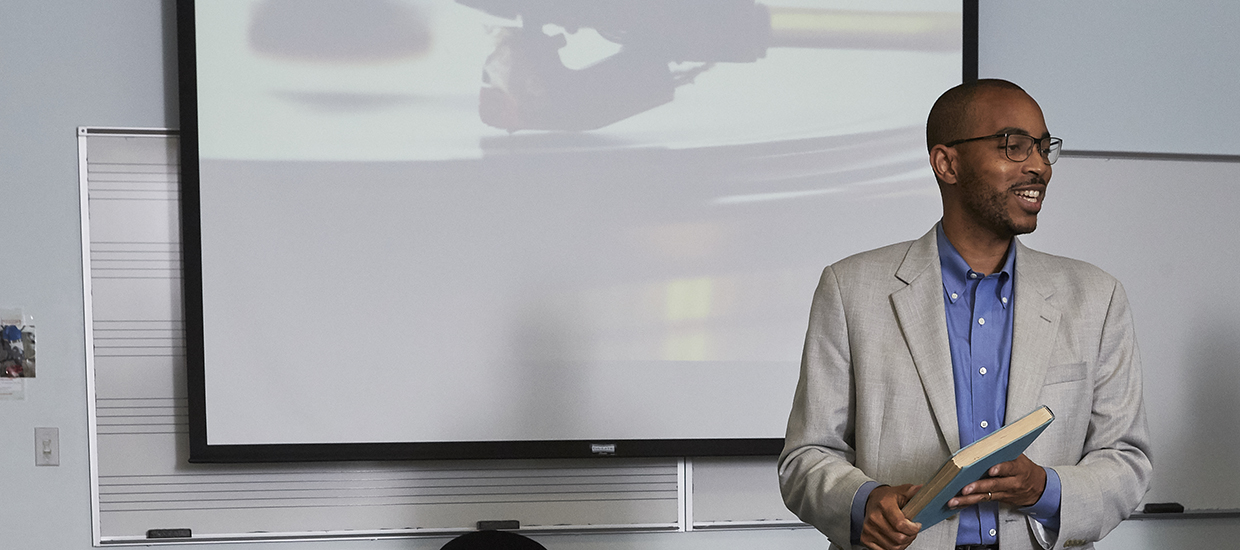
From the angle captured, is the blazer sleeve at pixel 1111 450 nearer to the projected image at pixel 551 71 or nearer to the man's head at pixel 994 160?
the man's head at pixel 994 160

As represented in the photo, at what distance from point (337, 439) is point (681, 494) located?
0.95 meters

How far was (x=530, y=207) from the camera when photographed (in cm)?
250

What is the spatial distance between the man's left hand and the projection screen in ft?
4.38

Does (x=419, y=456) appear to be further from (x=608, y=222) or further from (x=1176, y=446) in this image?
(x=1176, y=446)

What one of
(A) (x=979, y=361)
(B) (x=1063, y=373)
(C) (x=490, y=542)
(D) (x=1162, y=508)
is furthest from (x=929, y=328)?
(D) (x=1162, y=508)

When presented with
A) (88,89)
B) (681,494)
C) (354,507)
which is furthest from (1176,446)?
(88,89)

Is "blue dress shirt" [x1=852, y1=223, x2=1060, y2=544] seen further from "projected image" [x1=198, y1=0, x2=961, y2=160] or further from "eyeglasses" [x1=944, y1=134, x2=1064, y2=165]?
"projected image" [x1=198, y1=0, x2=961, y2=160]

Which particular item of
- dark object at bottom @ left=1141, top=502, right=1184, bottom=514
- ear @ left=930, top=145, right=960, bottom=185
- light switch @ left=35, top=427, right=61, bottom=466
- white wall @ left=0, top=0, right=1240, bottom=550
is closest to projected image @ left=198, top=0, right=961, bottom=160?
white wall @ left=0, top=0, right=1240, bottom=550

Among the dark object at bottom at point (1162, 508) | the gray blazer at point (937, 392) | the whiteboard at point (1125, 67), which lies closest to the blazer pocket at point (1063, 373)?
the gray blazer at point (937, 392)

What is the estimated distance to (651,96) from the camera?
2539mm

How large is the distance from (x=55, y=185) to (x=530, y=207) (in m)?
1.24

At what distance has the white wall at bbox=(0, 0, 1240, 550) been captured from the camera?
243 cm

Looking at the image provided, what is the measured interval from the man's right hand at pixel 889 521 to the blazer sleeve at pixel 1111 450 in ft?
0.77

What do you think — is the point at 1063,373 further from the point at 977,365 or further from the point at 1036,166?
the point at 1036,166
